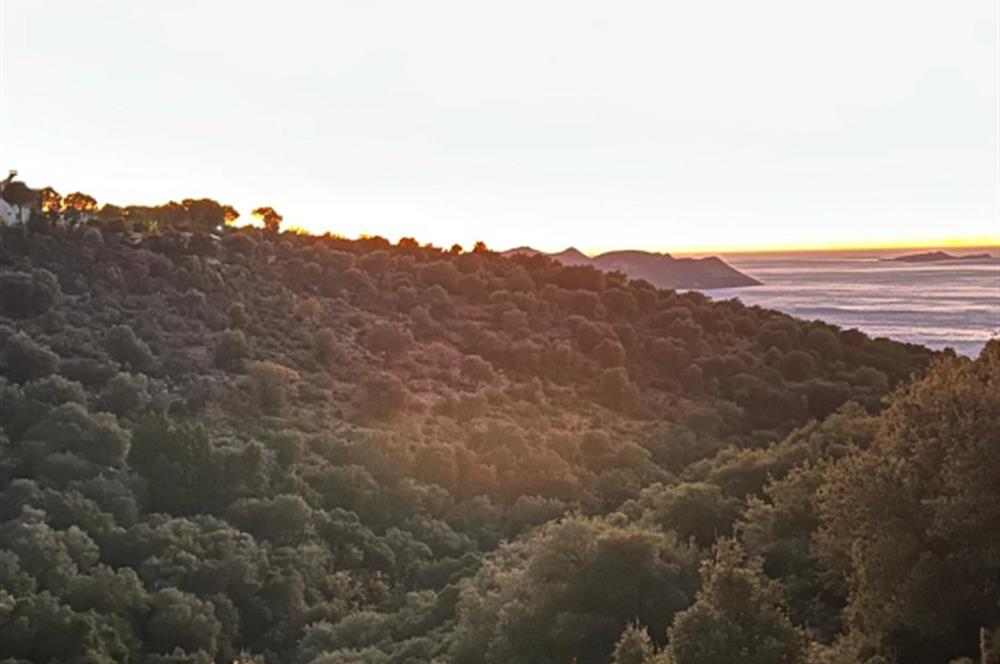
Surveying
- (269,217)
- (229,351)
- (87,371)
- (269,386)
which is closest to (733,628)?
(269,386)

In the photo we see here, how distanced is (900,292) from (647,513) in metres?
81.7

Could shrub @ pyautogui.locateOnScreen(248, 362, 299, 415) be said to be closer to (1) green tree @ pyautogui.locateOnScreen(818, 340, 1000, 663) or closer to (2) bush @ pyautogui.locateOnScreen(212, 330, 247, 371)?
(2) bush @ pyautogui.locateOnScreen(212, 330, 247, 371)

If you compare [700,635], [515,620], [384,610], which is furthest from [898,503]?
[384,610]

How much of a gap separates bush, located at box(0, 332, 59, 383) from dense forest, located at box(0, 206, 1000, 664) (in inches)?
4.8

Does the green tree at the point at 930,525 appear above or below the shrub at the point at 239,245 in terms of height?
below

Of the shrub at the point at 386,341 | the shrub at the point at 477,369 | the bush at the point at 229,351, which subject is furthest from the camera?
the shrub at the point at 386,341

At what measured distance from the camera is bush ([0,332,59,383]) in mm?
36812

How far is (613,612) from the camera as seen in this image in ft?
63.9

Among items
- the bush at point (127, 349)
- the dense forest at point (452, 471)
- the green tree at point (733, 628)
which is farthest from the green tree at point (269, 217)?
the green tree at point (733, 628)

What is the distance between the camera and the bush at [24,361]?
36.8 meters

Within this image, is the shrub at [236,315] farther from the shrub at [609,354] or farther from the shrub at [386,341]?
the shrub at [609,354]

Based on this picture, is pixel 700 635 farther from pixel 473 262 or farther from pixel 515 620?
pixel 473 262

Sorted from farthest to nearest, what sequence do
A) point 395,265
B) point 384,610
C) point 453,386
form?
point 395,265 → point 453,386 → point 384,610

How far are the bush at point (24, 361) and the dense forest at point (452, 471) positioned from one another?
0.12 metres
